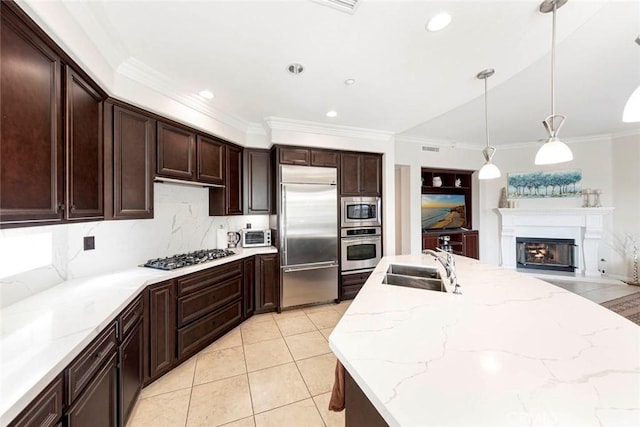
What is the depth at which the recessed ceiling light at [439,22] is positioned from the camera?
1481mm

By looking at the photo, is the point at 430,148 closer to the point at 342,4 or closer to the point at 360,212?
the point at 360,212

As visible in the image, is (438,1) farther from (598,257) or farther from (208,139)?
(598,257)

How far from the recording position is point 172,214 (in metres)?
2.74

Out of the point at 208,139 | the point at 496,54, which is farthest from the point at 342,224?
the point at 496,54

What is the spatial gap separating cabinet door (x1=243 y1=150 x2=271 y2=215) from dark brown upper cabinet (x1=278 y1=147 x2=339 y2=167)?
1.18 ft

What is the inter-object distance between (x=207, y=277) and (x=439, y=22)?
113 inches

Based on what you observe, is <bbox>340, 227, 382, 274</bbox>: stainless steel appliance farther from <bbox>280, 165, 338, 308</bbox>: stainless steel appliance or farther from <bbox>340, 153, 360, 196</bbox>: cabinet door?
<bbox>340, 153, 360, 196</bbox>: cabinet door

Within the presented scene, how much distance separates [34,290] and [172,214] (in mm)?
1297

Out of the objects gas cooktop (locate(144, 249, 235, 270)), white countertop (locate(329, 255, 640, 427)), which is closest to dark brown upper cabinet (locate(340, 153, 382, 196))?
gas cooktop (locate(144, 249, 235, 270))

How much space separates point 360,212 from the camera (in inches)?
147

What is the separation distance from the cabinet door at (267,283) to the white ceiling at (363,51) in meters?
1.96

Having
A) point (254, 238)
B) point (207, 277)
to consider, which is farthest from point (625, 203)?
point (207, 277)

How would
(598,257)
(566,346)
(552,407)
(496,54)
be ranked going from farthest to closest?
(598,257) < (496,54) < (566,346) < (552,407)

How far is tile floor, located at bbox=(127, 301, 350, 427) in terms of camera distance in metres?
1.68
